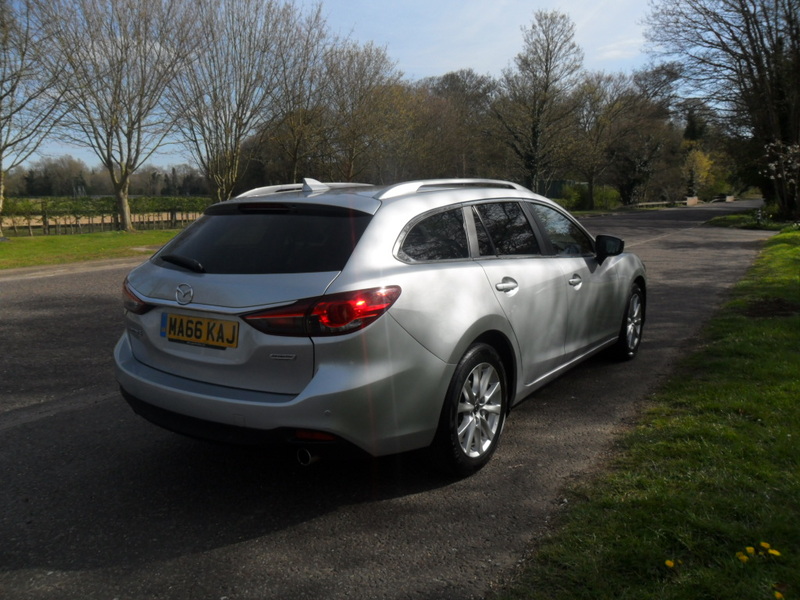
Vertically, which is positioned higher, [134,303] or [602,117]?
[602,117]

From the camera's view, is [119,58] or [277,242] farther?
[119,58]

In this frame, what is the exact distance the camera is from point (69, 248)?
18.9 metres

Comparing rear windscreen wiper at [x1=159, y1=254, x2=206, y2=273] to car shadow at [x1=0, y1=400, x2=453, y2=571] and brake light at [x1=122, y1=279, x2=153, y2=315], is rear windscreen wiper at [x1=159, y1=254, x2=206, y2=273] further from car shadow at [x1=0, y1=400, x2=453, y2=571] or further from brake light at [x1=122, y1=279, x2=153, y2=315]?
car shadow at [x1=0, y1=400, x2=453, y2=571]

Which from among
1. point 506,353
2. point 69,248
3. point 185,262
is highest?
point 185,262

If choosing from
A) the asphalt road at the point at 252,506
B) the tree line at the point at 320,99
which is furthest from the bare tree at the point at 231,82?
the asphalt road at the point at 252,506

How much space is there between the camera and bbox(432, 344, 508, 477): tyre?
142 inches

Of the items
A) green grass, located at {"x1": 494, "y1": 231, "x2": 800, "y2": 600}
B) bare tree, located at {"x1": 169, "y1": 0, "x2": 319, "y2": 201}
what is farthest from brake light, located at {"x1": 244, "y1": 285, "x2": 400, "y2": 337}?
bare tree, located at {"x1": 169, "y1": 0, "x2": 319, "y2": 201}

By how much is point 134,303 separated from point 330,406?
4.72 feet

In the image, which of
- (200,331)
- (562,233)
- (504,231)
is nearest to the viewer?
(200,331)

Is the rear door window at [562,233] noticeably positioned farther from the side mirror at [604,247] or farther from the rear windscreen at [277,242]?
the rear windscreen at [277,242]

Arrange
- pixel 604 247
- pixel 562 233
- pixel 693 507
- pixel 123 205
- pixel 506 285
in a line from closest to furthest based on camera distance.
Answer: pixel 693 507
pixel 506 285
pixel 562 233
pixel 604 247
pixel 123 205

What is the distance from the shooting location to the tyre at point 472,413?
3.61 m

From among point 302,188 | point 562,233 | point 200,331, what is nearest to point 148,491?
point 200,331

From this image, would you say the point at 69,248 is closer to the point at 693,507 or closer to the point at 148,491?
the point at 148,491
